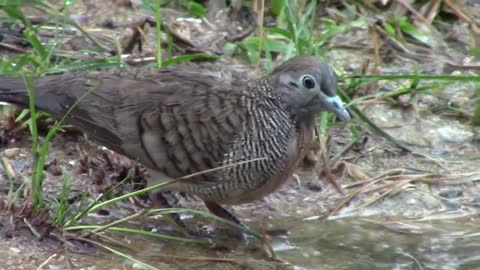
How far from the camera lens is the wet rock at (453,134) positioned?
6.23m

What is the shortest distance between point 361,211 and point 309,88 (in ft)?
2.50

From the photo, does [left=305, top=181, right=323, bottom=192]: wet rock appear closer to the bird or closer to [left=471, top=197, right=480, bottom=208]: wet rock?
the bird

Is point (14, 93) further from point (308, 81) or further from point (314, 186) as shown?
point (314, 186)

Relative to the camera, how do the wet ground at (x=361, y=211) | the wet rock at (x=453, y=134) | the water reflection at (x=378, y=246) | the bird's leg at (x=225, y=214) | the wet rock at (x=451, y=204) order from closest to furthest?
1. the wet ground at (x=361, y=211)
2. the water reflection at (x=378, y=246)
3. the bird's leg at (x=225, y=214)
4. the wet rock at (x=451, y=204)
5. the wet rock at (x=453, y=134)

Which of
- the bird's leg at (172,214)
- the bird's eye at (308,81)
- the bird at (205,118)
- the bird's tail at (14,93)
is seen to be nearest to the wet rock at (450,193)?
the bird at (205,118)

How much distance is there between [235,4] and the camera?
23.0 ft

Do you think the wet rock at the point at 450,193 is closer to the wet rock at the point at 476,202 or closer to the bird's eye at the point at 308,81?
the wet rock at the point at 476,202

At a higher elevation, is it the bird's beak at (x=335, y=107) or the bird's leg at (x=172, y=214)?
the bird's beak at (x=335, y=107)

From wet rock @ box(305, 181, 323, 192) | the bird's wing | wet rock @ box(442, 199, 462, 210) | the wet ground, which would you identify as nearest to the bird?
the bird's wing

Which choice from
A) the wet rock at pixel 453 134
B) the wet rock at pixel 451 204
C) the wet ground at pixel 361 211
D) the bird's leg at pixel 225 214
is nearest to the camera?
the wet ground at pixel 361 211

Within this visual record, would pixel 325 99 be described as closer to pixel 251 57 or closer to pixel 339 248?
pixel 339 248

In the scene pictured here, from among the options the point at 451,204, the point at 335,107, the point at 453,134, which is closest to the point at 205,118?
the point at 335,107

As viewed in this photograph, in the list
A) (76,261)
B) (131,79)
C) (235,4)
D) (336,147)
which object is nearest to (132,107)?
(131,79)

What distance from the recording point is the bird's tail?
513 cm
